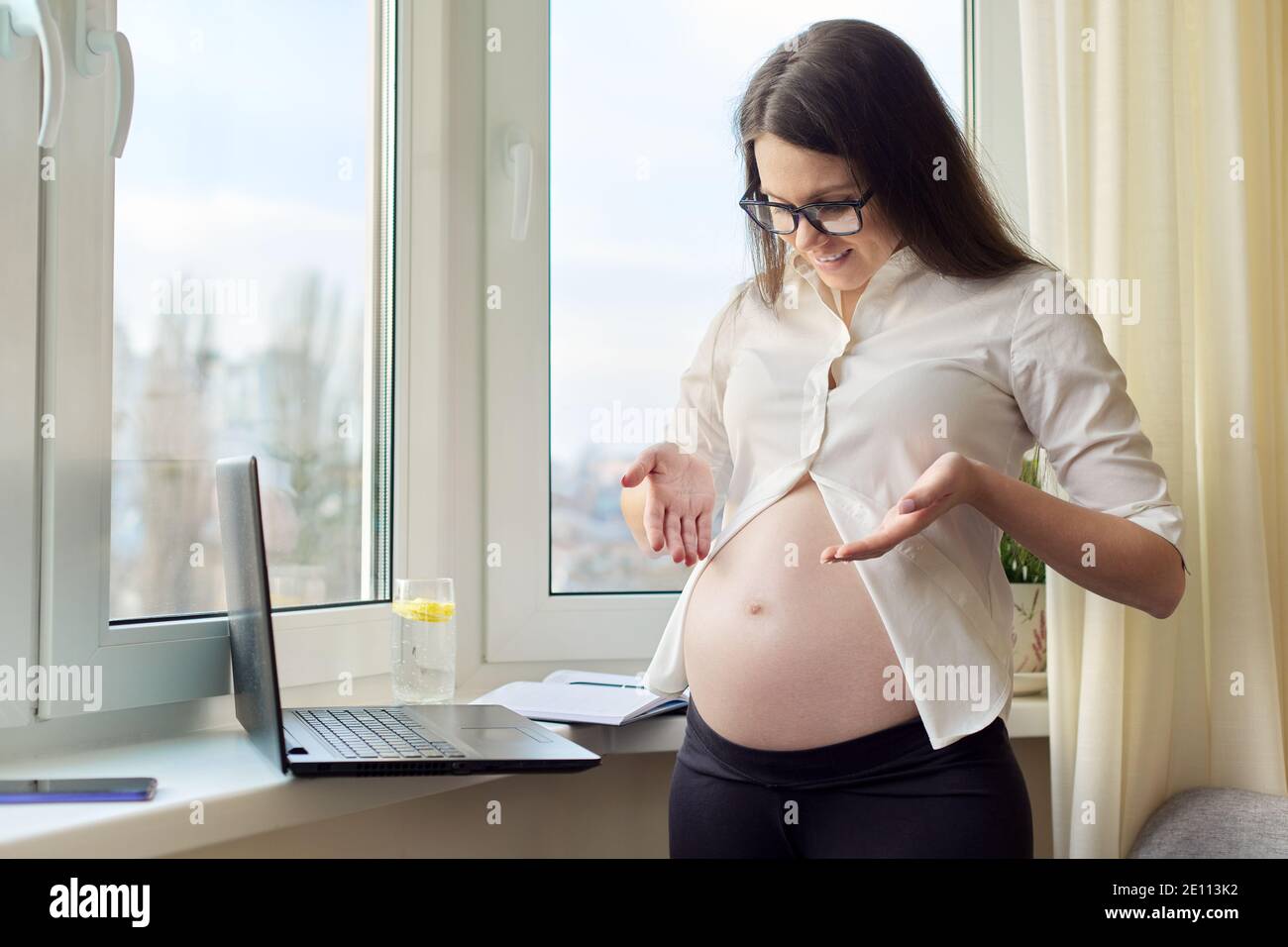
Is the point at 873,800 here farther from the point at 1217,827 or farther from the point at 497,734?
the point at 1217,827

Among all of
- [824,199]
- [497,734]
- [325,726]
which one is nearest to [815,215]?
[824,199]

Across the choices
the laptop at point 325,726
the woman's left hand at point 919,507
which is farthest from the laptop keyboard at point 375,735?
the woman's left hand at point 919,507

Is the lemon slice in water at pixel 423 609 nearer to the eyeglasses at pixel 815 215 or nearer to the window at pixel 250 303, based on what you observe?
the window at pixel 250 303

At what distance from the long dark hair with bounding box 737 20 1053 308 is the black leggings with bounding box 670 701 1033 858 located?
48cm

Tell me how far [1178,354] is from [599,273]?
784 millimetres

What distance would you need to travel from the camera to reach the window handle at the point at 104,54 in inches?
41.8

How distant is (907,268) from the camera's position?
44.5 inches

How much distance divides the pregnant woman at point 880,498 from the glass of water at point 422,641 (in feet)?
0.97

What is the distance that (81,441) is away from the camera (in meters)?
1.05

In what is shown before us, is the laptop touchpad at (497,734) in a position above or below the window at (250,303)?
below
